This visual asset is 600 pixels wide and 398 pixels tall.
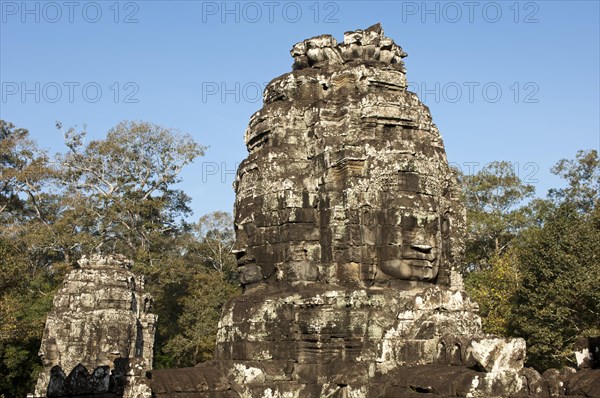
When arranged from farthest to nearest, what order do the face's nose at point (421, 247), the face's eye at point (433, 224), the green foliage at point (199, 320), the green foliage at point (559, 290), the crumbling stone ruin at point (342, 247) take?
the green foliage at point (199, 320) < the green foliage at point (559, 290) < the face's eye at point (433, 224) < the face's nose at point (421, 247) < the crumbling stone ruin at point (342, 247)

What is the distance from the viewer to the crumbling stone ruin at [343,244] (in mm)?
9242

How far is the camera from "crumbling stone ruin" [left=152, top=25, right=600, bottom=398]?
924 centimetres

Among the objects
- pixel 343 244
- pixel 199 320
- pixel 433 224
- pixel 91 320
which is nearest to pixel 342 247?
pixel 343 244

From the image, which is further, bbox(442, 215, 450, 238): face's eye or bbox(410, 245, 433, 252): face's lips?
bbox(442, 215, 450, 238): face's eye

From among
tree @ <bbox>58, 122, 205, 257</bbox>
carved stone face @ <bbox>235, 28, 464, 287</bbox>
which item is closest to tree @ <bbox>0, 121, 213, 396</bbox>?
tree @ <bbox>58, 122, 205, 257</bbox>

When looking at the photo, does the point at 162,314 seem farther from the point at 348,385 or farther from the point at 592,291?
the point at 348,385

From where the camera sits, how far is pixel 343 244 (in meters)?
10.1

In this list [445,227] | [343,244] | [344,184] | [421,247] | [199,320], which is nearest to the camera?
[421,247]

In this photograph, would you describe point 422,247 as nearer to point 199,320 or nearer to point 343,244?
point 343,244

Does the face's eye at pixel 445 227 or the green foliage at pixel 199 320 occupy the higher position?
the face's eye at pixel 445 227

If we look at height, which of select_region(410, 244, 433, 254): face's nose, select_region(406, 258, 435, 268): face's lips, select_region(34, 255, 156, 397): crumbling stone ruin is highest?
select_region(410, 244, 433, 254): face's nose

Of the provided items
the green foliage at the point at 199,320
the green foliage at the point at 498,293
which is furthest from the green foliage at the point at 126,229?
the green foliage at the point at 498,293

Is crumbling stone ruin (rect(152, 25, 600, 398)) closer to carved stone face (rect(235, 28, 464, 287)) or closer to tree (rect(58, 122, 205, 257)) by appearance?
carved stone face (rect(235, 28, 464, 287))

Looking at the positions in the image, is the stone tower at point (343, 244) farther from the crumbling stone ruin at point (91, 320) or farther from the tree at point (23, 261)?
the tree at point (23, 261)
